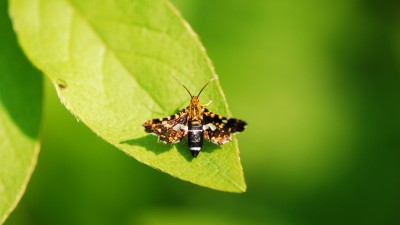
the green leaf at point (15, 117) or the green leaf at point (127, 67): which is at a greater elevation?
the green leaf at point (127, 67)

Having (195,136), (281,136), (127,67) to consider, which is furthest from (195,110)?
(281,136)

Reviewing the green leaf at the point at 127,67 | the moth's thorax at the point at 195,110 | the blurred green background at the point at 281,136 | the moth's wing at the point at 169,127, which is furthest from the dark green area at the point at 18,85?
the blurred green background at the point at 281,136

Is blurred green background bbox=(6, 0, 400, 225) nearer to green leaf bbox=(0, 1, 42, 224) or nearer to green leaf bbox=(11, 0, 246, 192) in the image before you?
green leaf bbox=(0, 1, 42, 224)

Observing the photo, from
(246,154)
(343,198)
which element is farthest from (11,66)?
(343,198)

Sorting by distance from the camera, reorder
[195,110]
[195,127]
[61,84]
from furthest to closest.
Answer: [195,127], [195,110], [61,84]

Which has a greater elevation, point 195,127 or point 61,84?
point 195,127

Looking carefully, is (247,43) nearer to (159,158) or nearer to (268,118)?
(268,118)

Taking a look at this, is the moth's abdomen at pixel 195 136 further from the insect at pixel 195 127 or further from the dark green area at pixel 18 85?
the dark green area at pixel 18 85

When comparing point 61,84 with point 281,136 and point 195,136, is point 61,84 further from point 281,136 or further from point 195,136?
point 281,136
